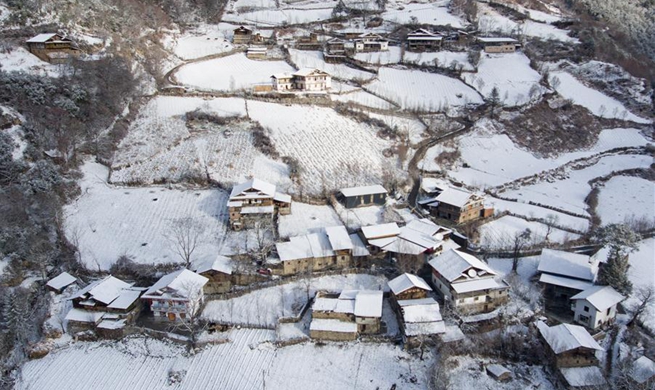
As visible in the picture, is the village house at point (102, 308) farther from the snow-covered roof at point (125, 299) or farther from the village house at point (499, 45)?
the village house at point (499, 45)

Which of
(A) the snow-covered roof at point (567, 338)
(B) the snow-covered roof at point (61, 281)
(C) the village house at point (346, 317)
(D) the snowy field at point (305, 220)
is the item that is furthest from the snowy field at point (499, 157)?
(B) the snow-covered roof at point (61, 281)

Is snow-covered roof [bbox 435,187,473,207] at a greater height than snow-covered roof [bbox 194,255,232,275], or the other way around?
snow-covered roof [bbox 435,187,473,207]

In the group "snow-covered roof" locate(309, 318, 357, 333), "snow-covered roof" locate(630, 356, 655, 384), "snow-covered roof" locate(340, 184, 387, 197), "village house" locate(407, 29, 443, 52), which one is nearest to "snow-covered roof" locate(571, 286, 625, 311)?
"snow-covered roof" locate(630, 356, 655, 384)

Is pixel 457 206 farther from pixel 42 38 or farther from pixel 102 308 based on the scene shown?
pixel 42 38

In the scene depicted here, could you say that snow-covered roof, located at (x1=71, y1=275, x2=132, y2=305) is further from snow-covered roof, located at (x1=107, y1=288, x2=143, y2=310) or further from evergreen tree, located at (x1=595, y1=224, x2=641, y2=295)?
evergreen tree, located at (x1=595, y1=224, x2=641, y2=295)

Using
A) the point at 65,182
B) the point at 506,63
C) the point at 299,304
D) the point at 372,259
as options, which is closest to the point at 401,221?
the point at 372,259

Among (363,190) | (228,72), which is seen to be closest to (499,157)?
(363,190)
